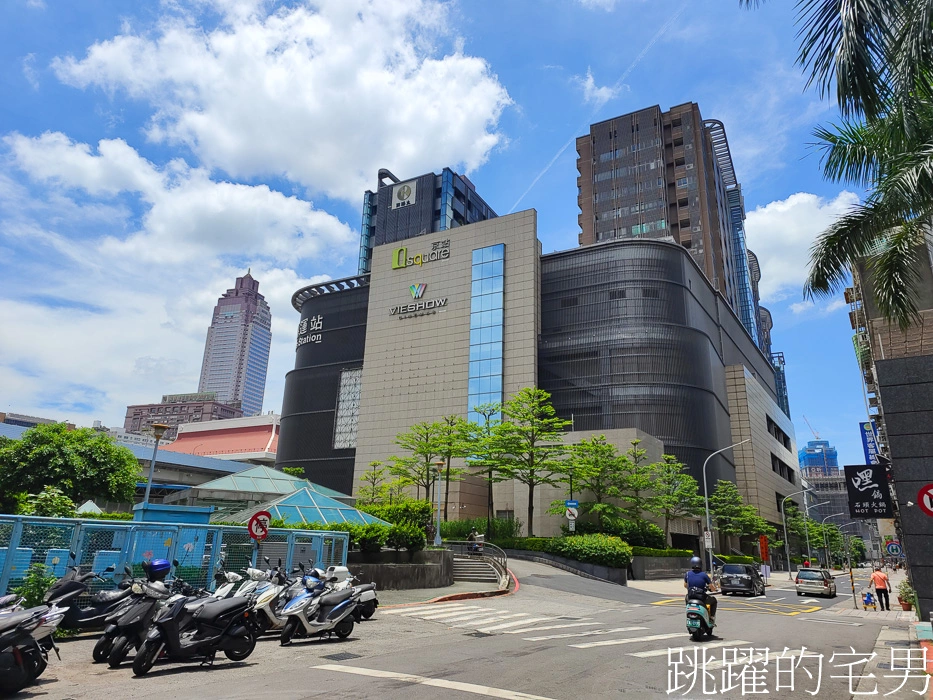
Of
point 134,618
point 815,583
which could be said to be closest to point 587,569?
point 815,583

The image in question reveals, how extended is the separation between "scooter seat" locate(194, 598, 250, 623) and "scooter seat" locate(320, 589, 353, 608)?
8.16ft

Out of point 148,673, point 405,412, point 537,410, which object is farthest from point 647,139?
point 148,673

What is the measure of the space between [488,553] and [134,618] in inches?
1086

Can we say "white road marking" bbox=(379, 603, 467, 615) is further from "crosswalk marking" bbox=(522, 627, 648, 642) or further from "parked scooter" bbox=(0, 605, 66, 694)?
"parked scooter" bbox=(0, 605, 66, 694)

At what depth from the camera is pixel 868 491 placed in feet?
63.6

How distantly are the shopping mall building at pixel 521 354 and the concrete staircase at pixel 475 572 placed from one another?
66.2ft

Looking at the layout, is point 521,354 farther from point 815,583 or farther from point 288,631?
point 288,631

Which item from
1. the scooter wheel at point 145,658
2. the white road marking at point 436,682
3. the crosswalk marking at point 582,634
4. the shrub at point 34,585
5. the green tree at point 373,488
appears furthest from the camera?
the green tree at point 373,488

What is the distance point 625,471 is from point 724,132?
8930 cm

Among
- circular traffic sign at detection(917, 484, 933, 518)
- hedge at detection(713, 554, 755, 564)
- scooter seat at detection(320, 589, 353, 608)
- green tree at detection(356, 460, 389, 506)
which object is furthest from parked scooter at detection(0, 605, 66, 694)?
→ hedge at detection(713, 554, 755, 564)

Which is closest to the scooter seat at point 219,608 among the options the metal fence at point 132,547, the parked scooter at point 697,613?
the metal fence at point 132,547

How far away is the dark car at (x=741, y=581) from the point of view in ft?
102

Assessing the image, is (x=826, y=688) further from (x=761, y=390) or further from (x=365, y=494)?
(x=761, y=390)

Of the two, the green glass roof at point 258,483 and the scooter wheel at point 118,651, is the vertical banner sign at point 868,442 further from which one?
the scooter wheel at point 118,651
